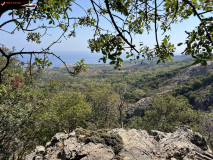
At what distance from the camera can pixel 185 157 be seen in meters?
8.98

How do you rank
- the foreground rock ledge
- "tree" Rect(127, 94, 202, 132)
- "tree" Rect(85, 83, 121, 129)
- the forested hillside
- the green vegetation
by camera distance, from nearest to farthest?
the green vegetation → the foreground rock ledge → the forested hillside → "tree" Rect(127, 94, 202, 132) → "tree" Rect(85, 83, 121, 129)

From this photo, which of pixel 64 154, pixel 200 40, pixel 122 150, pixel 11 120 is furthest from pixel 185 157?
pixel 11 120

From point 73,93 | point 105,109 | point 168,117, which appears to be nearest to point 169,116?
point 168,117

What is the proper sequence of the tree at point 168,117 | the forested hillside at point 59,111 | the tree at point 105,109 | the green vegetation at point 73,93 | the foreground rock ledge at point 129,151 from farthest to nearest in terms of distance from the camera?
the tree at point 105,109
the tree at point 168,117
the forested hillside at point 59,111
the foreground rock ledge at point 129,151
the green vegetation at point 73,93

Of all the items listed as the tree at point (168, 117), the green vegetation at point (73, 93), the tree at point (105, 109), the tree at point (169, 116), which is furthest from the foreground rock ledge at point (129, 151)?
the tree at point (105, 109)

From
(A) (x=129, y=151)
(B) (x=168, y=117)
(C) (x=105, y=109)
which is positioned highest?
(A) (x=129, y=151)

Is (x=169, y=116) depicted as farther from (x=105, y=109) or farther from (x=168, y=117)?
(x=105, y=109)

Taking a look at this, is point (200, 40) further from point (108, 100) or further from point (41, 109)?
point (108, 100)

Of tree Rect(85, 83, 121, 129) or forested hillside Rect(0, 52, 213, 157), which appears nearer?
forested hillside Rect(0, 52, 213, 157)

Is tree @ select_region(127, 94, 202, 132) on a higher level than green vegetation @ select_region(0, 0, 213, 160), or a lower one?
lower

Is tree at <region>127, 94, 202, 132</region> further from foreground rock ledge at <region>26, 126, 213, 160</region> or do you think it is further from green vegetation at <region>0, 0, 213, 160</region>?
foreground rock ledge at <region>26, 126, 213, 160</region>

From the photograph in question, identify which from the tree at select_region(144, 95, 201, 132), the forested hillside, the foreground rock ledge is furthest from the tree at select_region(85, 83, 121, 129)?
the foreground rock ledge

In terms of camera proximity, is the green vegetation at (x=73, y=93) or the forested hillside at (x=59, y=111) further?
the forested hillside at (x=59, y=111)

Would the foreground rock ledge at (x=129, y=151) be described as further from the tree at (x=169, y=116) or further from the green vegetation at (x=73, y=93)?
the tree at (x=169, y=116)
